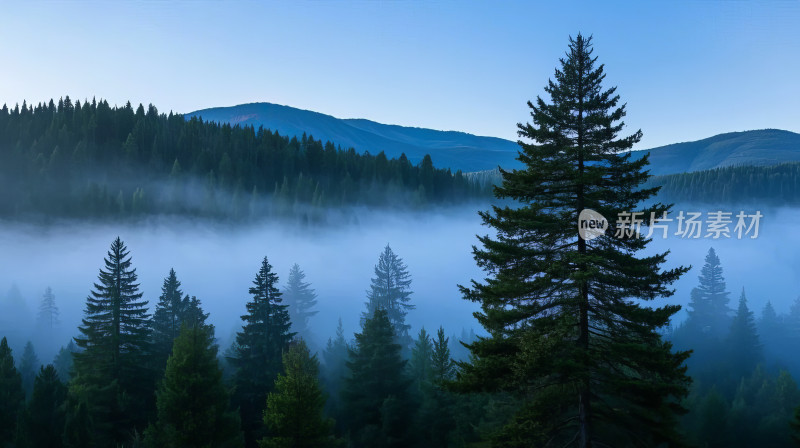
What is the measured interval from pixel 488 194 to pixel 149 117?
104 meters

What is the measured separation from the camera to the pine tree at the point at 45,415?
26844mm

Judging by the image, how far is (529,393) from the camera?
13.5m

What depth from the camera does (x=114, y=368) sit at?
33094 mm

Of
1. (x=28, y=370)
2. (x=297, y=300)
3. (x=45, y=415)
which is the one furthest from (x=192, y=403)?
(x=28, y=370)

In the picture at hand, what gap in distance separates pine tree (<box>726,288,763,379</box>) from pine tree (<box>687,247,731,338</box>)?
7589 mm

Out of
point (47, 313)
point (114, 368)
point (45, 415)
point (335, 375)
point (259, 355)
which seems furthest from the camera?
point (47, 313)

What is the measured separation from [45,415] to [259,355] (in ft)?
43.6

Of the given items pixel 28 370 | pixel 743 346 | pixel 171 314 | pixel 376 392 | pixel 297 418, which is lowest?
pixel 28 370

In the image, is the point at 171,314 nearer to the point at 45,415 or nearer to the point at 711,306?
the point at 45,415

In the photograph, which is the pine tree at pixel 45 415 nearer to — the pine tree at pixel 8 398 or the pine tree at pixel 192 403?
the pine tree at pixel 8 398

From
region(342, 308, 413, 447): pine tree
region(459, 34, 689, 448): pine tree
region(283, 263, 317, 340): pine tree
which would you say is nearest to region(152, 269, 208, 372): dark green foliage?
region(342, 308, 413, 447): pine tree

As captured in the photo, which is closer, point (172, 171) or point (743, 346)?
point (743, 346)

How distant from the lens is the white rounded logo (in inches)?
512

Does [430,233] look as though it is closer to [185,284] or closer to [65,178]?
[185,284]
